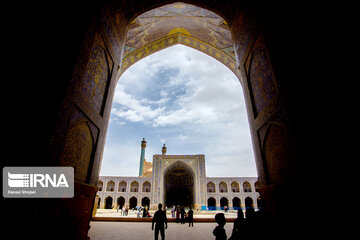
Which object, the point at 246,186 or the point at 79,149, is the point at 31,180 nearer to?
the point at 79,149

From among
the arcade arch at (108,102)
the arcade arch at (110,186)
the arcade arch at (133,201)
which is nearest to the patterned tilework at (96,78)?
the arcade arch at (108,102)

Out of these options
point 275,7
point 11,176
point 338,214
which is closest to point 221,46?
point 275,7

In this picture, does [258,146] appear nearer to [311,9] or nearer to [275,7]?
[311,9]

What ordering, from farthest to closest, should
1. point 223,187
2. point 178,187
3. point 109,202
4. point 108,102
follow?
point 178,187, point 109,202, point 223,187, point 108,102

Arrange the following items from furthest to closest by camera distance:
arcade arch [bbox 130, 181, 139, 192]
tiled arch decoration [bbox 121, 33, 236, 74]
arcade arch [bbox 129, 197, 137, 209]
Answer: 1. arcade arch [bbox 129, 197, 137, 209]
2. arcade arch [bbox 130, 181, 139, 192]
3. tiled arch decoration [bbox 121, 33, 236, 74]

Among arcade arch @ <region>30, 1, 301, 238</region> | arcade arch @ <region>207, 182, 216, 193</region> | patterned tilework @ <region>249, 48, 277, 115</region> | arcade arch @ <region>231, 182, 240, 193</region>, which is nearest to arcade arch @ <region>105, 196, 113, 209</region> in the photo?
arcade arch @ <region>207, 182, 216, 193</region>

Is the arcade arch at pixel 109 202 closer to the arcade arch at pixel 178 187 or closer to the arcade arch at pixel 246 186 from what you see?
the arcade arch at pixel 178 187

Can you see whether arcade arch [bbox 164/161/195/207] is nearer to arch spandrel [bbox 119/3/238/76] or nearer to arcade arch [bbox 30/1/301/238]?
arch spandrel [bbox 119/3/238/76]

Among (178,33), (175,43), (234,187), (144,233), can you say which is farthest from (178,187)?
(178,33)

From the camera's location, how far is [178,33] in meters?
7.84

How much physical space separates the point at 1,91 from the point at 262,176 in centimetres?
370

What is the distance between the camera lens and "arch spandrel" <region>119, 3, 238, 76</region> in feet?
23.1

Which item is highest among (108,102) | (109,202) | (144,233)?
(108,102)

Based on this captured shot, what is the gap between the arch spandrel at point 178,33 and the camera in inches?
277
